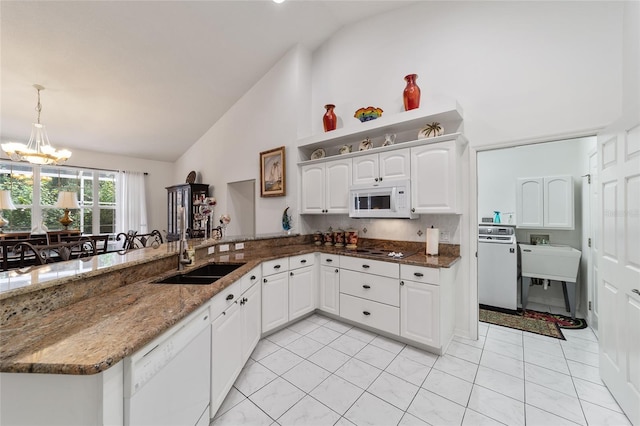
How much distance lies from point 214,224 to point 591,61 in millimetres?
5915

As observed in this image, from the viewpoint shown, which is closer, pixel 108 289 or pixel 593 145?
pixel 108 289

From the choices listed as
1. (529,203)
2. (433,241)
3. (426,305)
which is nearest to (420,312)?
(426,305)

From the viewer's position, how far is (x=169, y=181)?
21.9 feet

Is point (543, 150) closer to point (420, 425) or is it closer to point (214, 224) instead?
point (420, 425)

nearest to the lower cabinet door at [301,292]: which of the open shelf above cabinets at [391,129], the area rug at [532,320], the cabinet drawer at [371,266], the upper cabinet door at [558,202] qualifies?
the cabinet drawer at [371,266]

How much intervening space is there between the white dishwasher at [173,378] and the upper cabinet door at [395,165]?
2320mm

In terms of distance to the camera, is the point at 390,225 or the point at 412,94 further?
the point at 390,225

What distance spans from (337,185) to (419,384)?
2337 millimetres

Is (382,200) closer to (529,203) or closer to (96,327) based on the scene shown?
(529,203)

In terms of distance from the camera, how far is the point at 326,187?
3.58 m

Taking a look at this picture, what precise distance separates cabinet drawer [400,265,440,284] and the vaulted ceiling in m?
3.39

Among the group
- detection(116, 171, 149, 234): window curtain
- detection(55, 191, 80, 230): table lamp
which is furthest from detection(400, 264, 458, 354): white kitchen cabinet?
detection(116, 171, 149, 234): window curtain

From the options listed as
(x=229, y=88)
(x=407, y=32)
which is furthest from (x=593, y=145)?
(x=229, y=88)

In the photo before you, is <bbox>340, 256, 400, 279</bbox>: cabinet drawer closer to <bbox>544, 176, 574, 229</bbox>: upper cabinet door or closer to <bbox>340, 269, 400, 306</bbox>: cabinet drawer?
<bbox>340, 269, 400, 306</bbox>: cabinet drawer
